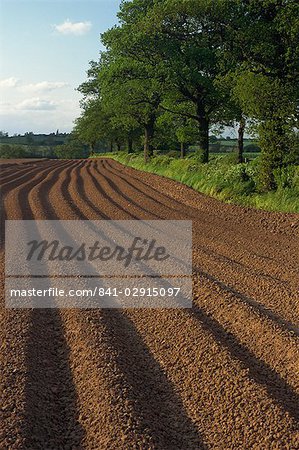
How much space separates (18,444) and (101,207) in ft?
36.7

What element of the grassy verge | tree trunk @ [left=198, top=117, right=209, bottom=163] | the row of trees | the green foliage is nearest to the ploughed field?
the grassy verge

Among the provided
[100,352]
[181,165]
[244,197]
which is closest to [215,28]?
[181,165]

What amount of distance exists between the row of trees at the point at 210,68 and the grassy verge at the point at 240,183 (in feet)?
2.42

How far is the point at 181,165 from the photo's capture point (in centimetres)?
2233

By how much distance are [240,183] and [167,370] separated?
11.8m

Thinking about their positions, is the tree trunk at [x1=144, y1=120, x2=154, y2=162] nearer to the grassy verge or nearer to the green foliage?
the grassy verge

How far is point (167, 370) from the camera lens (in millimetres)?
4711

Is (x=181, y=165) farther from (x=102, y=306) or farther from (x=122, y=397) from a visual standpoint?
(x=122, y=397)

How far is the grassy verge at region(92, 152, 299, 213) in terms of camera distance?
13.2 metres

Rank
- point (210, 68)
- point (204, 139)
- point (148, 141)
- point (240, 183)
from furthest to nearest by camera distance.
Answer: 1. point (148, 141)
2. point (204, 139)
3. point (210, 68)
4. point (240, 183)

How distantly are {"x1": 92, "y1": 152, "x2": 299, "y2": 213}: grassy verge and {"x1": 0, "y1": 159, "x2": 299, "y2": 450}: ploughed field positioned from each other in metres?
5.42

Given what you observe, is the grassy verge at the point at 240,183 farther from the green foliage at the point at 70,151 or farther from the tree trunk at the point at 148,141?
the green foliage at the point at 70,151

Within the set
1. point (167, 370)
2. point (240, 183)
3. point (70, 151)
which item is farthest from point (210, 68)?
point (70, 151)

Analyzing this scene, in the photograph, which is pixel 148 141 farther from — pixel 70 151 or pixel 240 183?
pixel 70 151
